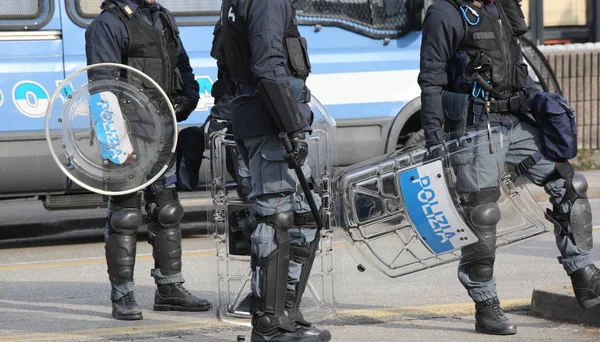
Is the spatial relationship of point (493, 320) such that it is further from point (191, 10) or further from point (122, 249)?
point (191, 10)

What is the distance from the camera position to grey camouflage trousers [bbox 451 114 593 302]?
4.99 m

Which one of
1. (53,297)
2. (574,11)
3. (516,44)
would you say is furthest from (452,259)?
(574,11)

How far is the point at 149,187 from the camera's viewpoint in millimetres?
5895

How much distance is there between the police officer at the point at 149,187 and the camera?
5648 mm

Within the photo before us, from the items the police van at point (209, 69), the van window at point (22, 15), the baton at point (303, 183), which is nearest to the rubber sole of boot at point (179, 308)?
the baton at point (303, 183)

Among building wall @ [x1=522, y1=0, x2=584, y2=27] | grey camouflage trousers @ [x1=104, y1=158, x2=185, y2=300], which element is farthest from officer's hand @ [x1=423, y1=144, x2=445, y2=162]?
building wall @ [x1=522, y1=0, x2=584, y2=27]

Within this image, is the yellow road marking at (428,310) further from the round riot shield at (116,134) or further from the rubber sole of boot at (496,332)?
the round riot shield at (116,134)

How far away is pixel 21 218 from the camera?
405 inches

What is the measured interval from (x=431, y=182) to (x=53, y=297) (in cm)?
271

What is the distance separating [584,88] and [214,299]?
24.1ft

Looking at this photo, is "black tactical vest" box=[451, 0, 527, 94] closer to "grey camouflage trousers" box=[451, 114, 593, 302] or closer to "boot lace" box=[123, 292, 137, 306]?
"grey camouflage trousers" box=[451, 114, 593, 302]

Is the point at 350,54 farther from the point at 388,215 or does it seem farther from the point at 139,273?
the point at 388,215

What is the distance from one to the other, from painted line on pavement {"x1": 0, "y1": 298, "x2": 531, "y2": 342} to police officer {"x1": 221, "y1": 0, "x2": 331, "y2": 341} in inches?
30.2

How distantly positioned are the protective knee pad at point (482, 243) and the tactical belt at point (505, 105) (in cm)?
44
